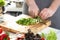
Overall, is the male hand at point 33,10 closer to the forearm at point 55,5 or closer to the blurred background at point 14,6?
the forearm at point 55,5

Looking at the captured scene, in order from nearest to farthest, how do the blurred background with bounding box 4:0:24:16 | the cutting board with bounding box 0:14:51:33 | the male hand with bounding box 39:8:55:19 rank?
1. the cutting board with bounding box 0:14:51:33
2. the male hand with bounding box 39:8:55:19
3. the blurred background with bounding box 4:0:24:16

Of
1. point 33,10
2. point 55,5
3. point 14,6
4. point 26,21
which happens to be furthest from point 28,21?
point 14,6

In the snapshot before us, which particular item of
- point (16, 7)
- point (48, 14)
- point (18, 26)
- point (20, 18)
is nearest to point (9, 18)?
point (20, 18)

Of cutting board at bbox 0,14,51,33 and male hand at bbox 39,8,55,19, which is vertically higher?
male hand at bbox 39,8,55,19

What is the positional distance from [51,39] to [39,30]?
11.1 inches

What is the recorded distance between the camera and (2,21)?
135 cm

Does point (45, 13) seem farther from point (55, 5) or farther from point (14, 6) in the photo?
point (14, 6)

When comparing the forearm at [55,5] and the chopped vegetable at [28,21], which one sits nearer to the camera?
the chopped vegetable at [28,21]

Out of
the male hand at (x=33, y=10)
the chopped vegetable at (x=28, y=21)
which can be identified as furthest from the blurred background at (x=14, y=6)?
the chopped vegetable at (x=28, y=21)

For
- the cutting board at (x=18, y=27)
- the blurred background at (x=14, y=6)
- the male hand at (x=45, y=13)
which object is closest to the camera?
the cutting board at (x=18, y=27)

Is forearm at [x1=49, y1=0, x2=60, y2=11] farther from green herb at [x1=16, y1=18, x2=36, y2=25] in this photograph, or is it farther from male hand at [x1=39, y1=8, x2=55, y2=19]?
green herb at [x1=16, y1=18, x2=36, y2=25]

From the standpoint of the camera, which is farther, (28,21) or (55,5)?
(55,5)

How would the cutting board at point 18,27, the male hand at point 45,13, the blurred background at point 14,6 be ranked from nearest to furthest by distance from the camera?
the cutting board at point 18,27, the male hand at point 45,13, the blurred background at point 14,6

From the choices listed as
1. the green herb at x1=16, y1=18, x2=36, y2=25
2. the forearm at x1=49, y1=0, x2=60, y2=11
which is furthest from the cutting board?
the forearm at x1=49, y1=0, x2=60, y2=11
